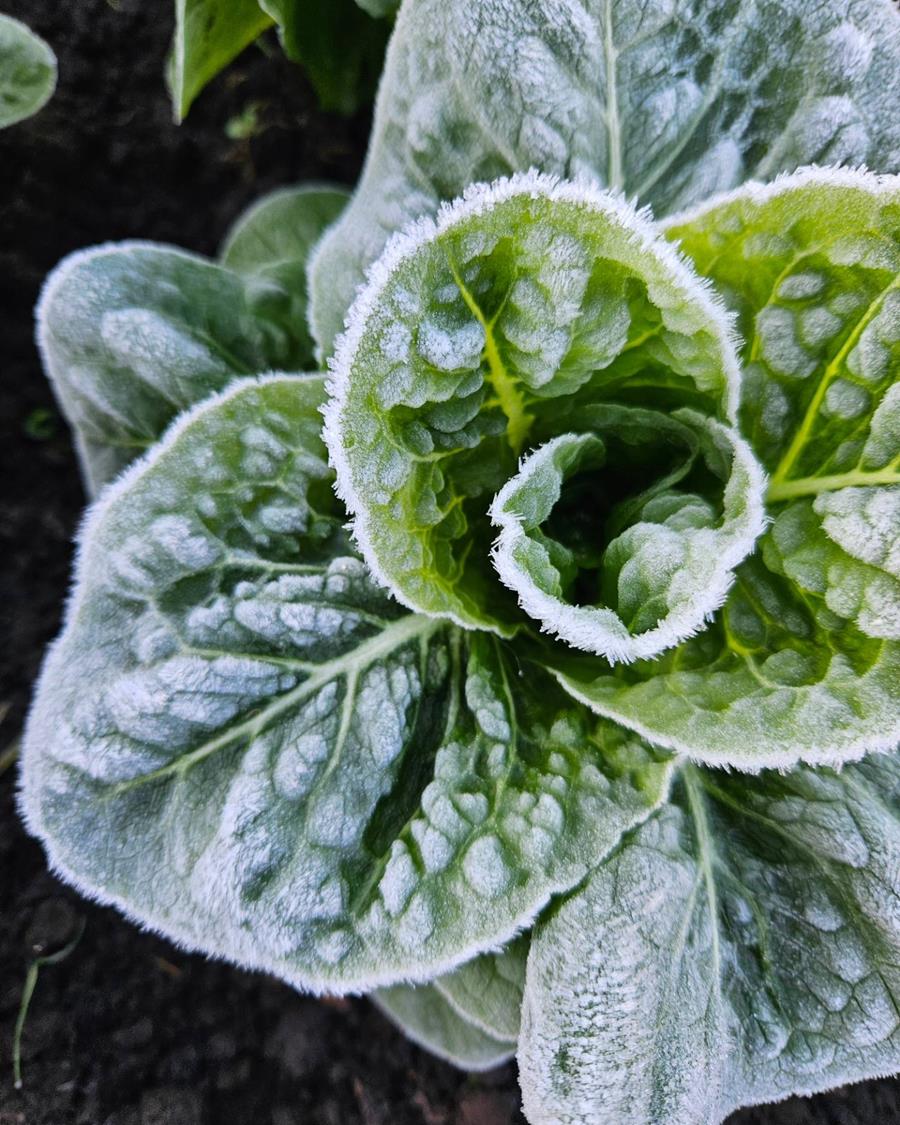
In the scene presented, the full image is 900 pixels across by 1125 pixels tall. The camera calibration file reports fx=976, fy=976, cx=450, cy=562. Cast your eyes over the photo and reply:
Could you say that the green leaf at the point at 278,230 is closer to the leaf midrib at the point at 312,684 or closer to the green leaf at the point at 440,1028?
the leaf midrib at the point at 312,684

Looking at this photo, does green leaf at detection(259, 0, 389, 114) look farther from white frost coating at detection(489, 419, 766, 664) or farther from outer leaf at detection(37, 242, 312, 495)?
white frost coating at detection(489, 419, 766, 664)

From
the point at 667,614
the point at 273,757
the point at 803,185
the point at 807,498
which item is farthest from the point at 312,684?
the point at 803,185

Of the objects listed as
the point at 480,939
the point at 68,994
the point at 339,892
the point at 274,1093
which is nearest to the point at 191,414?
the point at 339,892

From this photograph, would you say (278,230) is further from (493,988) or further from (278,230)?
(493,988)

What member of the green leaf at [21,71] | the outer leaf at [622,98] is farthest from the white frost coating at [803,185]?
the green leaf at [21,71]

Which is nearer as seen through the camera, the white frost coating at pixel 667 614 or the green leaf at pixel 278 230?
the white frost coating at pixel 667 614

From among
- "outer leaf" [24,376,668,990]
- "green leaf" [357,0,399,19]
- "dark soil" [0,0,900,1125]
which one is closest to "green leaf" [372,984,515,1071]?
"dark soil" [0,0,900,1125]

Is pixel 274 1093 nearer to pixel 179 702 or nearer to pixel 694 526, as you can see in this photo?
pixel 179 702
